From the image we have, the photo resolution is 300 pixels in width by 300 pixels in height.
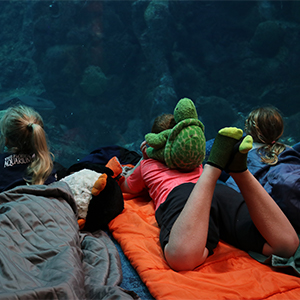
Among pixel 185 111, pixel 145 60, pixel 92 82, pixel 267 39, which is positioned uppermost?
pixel 267 39

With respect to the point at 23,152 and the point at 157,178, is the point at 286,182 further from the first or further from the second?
the point at 23,152

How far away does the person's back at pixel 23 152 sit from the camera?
144 cm

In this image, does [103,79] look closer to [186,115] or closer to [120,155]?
[120,155]

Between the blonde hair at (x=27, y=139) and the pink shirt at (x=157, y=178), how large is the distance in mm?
587

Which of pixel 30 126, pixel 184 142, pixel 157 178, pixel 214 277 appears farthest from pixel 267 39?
pixel 214 277

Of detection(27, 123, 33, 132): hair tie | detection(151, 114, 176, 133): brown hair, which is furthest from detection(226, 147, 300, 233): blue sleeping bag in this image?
detection(27, 123, 33, 132): hair tie

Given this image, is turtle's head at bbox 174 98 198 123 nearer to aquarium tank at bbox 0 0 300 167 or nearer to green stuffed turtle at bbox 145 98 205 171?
green stuffed turtle at bbox 145 98 205 171

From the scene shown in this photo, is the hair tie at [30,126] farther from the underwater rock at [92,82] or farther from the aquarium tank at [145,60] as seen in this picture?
the underwater rock at [92,82]

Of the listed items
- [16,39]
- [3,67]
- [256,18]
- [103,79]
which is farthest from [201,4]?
[3,67]

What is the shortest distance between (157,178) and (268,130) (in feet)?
2.49

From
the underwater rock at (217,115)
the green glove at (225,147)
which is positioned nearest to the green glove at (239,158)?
the green glove at (225,147)

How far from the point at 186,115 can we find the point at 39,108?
8.22m

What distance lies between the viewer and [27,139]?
1503 mm

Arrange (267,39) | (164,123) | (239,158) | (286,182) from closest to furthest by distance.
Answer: (239,158) < (286,182) < (164,123) < (267,39)
